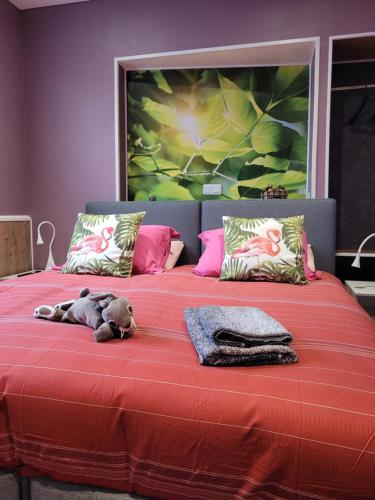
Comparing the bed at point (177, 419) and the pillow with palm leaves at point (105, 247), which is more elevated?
the pillow with palm leaves at point (105, 247)

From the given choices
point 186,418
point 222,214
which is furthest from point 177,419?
point 222,214

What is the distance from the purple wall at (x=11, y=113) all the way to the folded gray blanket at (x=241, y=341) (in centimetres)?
263

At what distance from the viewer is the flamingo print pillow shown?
1.98 m

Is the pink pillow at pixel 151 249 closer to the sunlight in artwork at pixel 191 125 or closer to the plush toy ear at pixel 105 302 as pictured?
the sunlight in artwork at pixel 191 125

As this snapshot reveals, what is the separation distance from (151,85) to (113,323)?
2.54 meters

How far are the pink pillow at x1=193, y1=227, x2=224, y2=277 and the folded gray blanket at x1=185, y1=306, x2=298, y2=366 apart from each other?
1.10 metres

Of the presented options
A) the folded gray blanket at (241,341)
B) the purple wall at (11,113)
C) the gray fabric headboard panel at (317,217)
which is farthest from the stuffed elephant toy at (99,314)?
the purple wall at (11,113)

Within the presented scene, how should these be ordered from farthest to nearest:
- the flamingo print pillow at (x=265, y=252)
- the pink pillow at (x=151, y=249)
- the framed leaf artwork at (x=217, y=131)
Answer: the framed leaf artwork at (x=217, y=131) < the pink pillow at (x=151, y=249) < the flamingo print pillow at (x=265, y=252)

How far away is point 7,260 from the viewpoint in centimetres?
311

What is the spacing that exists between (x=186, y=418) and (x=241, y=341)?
26cm

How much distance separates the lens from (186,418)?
75 centimetres

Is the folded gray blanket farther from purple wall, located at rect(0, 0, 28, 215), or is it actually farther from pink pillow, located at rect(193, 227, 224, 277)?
purple wall, located at rect(0, 0, 28, 215)

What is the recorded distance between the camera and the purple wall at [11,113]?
3033 millimetres

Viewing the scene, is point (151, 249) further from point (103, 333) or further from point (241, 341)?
point (241, 341)
